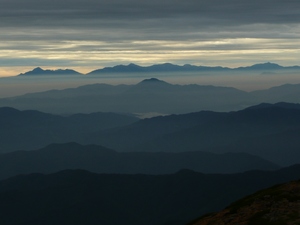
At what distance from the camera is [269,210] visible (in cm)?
7069

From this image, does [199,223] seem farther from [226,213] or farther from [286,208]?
[286,208]

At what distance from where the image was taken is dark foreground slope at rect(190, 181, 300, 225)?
2628 inches

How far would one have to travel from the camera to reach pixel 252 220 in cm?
6881

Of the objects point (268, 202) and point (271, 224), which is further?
point (268, 202)

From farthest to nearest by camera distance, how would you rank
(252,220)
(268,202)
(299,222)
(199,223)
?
(199,223), (268,202), (252,220), (299,222)

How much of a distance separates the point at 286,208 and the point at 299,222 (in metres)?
6.21

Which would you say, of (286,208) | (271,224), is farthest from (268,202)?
(271,224)

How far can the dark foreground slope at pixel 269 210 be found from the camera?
6675cm

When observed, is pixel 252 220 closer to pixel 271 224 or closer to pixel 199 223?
pixel 271 224

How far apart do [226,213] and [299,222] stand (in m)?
17.1

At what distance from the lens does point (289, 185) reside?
274 feet

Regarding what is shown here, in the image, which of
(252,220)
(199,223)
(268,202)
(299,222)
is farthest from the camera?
Answer: (199,223)

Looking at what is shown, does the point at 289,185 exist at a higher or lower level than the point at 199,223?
higher

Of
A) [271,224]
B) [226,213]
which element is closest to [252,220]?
[271,224]
